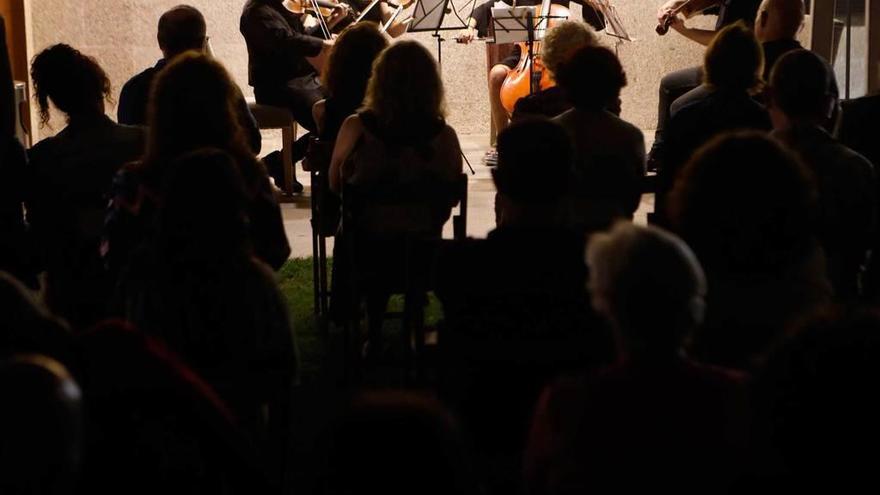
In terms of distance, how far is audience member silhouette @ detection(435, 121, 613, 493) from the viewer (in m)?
2.46

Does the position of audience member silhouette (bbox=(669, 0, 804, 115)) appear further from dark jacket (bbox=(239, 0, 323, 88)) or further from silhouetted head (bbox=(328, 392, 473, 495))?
silhouetted head (bbox=(328, 392, 473, 495))

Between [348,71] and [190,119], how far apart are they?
56.5 inches

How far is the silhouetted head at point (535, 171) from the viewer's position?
274cm

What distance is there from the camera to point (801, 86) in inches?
137

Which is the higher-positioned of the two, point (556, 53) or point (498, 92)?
point (556, 53)

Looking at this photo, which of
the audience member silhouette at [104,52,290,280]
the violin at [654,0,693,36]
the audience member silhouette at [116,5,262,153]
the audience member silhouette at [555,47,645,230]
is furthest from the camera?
the violin at [654,0,693,36]

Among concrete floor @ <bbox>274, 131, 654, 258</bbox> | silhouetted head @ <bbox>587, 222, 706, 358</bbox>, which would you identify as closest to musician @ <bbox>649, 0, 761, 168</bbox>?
concrete floor @ <bbox>274, 131, 654, 258</bbox>

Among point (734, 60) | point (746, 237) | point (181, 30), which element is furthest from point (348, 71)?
point (746, 237)

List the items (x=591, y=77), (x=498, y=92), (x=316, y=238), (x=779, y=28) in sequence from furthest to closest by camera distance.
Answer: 1. (x=498, y=92)
2. (x=779, y=28)
3. (x=316, y=238)
4. (x=591, y=77)

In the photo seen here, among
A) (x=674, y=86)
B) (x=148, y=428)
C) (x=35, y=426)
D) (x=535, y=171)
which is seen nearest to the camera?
(x=35, y=426)

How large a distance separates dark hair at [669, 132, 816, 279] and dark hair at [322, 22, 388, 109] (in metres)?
2.45

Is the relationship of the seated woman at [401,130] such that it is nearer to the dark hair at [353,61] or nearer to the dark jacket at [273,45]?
the dark hair at [353,61]

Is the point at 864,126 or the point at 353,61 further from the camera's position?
the point at 353,61

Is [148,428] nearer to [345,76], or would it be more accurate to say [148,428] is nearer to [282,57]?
[345,76]
